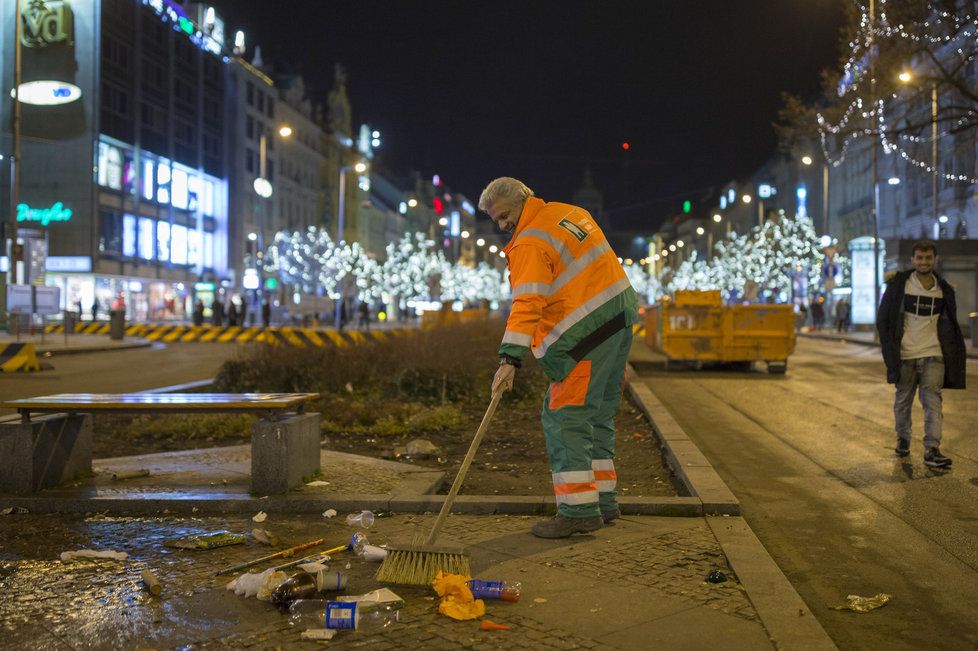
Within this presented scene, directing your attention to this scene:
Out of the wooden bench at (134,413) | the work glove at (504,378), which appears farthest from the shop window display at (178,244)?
the work glove at (504,378)

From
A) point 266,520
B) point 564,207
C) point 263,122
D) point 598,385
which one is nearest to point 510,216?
point 564,207

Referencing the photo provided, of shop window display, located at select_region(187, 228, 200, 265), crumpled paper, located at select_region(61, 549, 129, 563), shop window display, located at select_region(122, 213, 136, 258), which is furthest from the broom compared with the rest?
shop window display, located at select_region(187, 228, 200, 265)

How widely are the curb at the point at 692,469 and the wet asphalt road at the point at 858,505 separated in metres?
0.22

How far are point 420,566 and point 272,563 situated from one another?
844mm

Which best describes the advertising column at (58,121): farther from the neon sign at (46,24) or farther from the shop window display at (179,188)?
the shop window display at (179,188)

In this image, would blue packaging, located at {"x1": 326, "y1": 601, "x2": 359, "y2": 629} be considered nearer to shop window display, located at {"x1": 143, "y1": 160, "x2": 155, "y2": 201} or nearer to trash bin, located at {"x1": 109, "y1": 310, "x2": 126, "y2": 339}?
trash bin, located at {"x1": 109, "y1": 310, "x2": 126, "y2": 339}

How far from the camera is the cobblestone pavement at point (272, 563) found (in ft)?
12.3

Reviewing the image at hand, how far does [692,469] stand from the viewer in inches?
278

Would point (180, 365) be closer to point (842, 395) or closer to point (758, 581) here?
point (842, 395)

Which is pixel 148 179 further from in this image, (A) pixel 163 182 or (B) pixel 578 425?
(B) pixel 578 425

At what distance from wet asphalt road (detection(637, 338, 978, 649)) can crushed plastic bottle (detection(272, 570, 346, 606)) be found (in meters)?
2.00

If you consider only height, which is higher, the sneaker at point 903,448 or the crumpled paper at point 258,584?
the sneaker at point 903,448

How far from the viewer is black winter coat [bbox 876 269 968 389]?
7961 millimetres

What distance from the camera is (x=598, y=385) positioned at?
5273 mm
